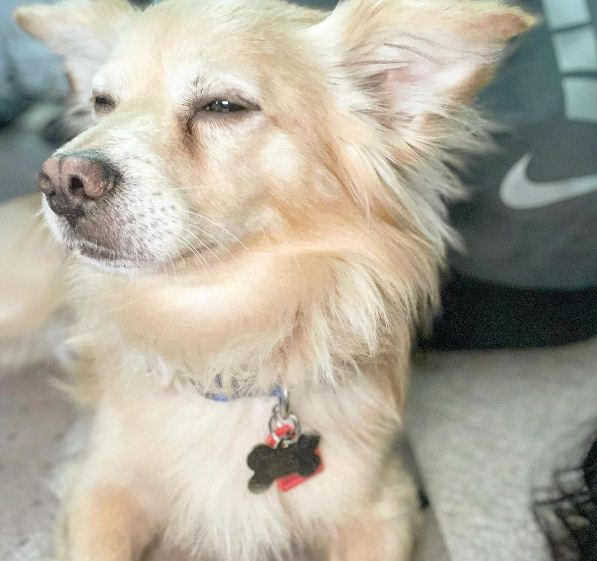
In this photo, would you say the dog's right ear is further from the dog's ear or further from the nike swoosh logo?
the nike swoosh logo

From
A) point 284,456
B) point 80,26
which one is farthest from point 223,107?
point 284,456

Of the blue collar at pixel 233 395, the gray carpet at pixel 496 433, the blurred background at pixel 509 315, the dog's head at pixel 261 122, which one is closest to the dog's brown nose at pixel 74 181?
the dog's head at pixel 261 122

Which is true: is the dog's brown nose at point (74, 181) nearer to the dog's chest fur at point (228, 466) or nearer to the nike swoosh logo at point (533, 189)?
the dog's chest fur at point (228, 466)

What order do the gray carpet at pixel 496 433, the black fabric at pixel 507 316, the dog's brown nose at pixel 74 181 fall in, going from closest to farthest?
1. the dog's brown nose at pixel 74 181
2. the gray carpet at pixel 496 433
3. the black fabric at pixel 507 316

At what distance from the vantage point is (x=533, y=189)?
1516 millimetres

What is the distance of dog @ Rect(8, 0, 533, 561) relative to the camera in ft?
3.45

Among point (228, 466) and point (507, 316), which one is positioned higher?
point (228, 466)

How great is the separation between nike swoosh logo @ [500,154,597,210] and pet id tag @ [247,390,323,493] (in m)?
0.73

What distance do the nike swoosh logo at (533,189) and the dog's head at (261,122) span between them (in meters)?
0.33

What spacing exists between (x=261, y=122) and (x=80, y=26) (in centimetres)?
52

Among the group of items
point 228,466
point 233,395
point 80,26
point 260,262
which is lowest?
point 228,466

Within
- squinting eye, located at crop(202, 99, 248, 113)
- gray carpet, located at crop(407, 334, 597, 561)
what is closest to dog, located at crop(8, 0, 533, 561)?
squinting eye, located at crop(202, 99, 248, 113)

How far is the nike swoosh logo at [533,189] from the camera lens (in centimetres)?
150

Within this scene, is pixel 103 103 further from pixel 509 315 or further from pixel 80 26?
pixel 509 315
